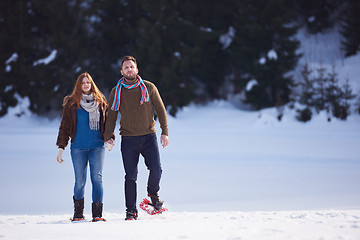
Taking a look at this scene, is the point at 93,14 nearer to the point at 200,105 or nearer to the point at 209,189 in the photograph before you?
the point at 200,105

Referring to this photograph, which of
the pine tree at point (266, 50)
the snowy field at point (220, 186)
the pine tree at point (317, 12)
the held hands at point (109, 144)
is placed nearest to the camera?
the snowy field at point (220, 186)

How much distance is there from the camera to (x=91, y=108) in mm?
3947

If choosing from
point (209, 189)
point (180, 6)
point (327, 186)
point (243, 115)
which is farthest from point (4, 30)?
point (327, 186)

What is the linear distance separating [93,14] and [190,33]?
5.43 meters

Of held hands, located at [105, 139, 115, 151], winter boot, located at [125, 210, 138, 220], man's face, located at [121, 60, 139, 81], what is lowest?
winter boot, located at [125, 210, 138, 220]

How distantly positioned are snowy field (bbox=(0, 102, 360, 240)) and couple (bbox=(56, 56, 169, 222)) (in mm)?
447

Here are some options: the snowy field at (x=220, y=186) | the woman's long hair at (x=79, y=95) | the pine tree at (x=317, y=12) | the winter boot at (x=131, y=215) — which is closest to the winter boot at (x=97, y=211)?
the snowy field at (x=220, y=186)

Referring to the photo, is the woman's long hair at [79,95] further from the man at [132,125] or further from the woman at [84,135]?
the man at [132,125]

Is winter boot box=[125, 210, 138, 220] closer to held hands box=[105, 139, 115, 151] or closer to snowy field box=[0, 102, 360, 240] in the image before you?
snowy field box=[0, 102, 360, 240]

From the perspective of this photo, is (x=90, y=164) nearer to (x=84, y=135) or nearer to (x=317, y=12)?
(x=84, y=135)

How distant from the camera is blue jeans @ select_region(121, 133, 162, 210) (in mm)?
3930

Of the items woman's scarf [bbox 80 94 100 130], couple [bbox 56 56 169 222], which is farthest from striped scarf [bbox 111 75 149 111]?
woman's scarf [bbox 80 94 100 130]

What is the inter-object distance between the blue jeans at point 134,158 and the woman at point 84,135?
270 mm

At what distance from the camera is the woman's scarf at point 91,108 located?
3.95m
